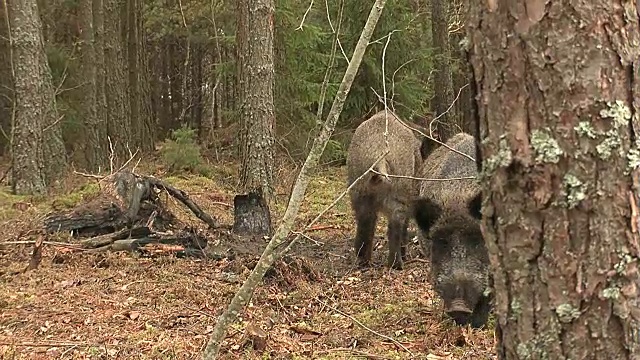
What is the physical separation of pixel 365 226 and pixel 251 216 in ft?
4.21

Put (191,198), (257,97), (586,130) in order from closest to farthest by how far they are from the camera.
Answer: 1. (586,130)
2. (257,97)
3. (191,198)

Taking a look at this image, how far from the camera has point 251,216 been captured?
856 cm

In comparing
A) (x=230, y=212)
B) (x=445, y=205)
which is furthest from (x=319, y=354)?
(x=230, y=212)

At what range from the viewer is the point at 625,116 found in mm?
2307

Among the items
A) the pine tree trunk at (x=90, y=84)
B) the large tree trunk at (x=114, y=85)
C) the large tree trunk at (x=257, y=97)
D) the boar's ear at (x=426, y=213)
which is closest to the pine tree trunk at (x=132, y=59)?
the large tree trunk at (x=114, y=85)

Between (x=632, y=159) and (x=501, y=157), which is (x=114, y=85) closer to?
(x=501, y=157)

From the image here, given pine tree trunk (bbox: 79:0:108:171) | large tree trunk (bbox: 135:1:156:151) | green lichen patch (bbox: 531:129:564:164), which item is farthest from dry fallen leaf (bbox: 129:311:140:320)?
large tree trunk (bbox: 135:1:156:151)

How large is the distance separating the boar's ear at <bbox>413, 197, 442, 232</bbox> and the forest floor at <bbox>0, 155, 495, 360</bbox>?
740mm

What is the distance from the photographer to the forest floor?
5.18 meters

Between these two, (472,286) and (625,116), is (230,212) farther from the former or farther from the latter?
(625,116)

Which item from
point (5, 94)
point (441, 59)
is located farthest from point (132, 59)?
point (441, 59)

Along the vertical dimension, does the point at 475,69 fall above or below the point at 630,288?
above

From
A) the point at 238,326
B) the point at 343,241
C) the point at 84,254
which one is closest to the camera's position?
the point at 238,326

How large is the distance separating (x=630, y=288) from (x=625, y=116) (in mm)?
521
